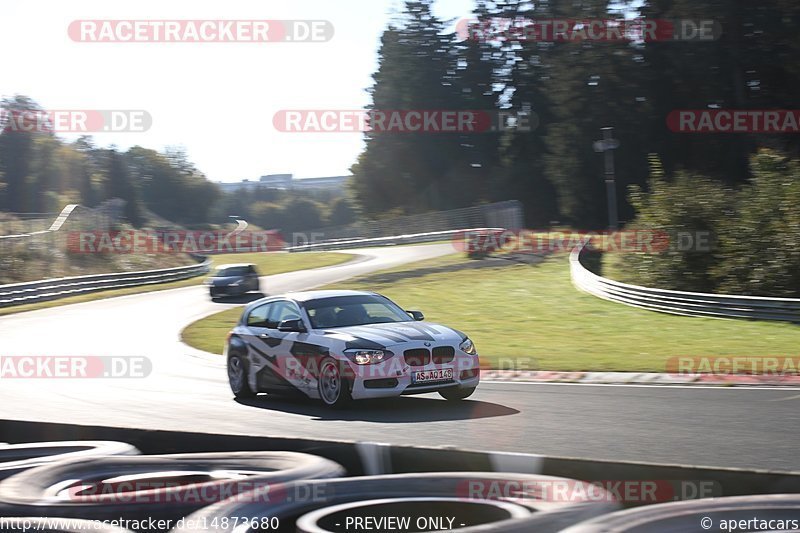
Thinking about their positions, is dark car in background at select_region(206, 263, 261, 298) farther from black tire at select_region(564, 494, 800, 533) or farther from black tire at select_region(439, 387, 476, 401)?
black tire at select_region(564, 494, 800, 533)

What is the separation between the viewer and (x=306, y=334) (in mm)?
12438

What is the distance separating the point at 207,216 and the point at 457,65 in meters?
66.6

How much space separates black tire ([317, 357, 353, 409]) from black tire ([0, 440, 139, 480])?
434 cm

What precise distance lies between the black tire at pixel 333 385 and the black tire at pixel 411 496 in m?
6.16

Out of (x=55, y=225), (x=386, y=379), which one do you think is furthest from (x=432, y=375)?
(x=55, y=225)

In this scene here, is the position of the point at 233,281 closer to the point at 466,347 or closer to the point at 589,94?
the point at 466,347

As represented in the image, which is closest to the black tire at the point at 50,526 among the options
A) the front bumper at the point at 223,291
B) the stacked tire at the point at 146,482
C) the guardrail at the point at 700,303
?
the stacked tire at the point at 146,482

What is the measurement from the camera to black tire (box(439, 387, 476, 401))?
12.3 metres

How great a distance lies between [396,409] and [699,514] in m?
7.57

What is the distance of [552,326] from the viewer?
80.2ft

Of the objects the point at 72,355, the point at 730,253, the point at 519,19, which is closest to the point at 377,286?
the point at 730,253

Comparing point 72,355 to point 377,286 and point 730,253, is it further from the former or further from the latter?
point 377,286

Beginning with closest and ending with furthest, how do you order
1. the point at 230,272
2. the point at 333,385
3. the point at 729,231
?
the point at 333,385 → the point at 729,231 → the point at 230,272

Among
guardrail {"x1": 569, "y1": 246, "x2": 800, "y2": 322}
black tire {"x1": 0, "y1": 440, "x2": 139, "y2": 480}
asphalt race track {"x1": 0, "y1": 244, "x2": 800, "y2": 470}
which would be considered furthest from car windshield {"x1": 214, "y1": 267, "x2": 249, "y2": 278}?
black tire {"x1": 0, "y1": 440, "x2": 139, "y2": 480}
